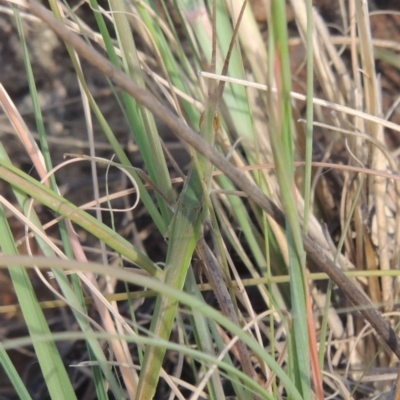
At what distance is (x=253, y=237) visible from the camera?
2.20ft

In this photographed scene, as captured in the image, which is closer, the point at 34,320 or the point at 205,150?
the point at 205,150

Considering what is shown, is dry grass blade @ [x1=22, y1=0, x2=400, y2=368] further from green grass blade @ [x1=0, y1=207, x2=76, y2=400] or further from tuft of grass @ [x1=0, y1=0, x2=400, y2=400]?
green grass blade @ [x1=0, y1=207, x2=76, y2=400]

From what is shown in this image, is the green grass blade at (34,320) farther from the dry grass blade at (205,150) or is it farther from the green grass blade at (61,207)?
the dry grass blade at (205,150)

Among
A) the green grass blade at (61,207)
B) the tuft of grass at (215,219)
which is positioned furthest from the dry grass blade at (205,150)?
the green grass blade at (61,207)

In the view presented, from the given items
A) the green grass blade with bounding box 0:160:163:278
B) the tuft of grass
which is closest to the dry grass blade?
the tuft of grass

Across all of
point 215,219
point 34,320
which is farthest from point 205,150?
point 34,320

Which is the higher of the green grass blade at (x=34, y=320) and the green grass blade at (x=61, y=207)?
the green grass blade at (x=61, y=207)

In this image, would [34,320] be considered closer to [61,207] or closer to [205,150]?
[61,207]

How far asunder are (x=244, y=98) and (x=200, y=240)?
26cm

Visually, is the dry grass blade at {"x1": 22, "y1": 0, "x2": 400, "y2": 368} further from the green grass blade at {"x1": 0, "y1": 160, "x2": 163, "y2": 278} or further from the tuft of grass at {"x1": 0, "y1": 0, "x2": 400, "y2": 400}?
the green grass blade at {"x1": 0, "y1": 160, "x2": 163, "y2": 278}

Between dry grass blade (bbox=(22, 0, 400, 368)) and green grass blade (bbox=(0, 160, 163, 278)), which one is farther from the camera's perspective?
green grass blade (bbox=(0, 160, 163, 278))

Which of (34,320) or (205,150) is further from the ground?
(205,150)

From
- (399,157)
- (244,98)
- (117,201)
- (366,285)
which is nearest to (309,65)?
(244,98)

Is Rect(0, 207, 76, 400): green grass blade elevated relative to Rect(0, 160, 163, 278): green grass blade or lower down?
lower down
